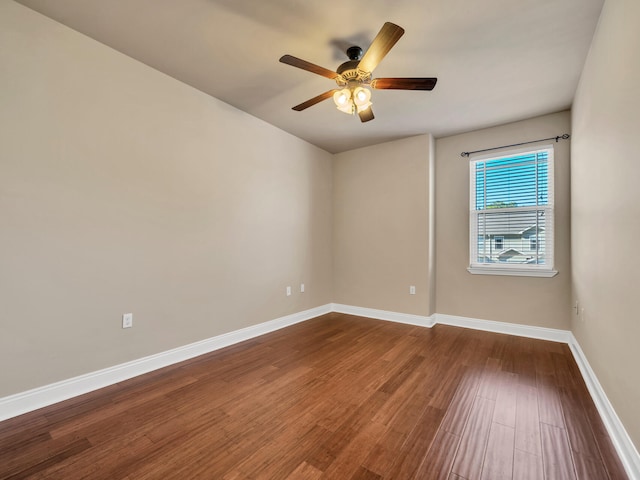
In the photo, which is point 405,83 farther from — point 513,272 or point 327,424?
point 513,272

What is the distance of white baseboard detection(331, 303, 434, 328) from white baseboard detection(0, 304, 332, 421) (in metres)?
1.59

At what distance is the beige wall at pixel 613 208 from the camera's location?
56.3 inches

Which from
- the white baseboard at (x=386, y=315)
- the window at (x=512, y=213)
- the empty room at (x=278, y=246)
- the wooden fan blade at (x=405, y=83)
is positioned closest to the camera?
the empty room at (x=278, y=246)

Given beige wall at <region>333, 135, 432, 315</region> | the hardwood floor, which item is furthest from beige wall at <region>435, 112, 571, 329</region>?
the hardwood floor

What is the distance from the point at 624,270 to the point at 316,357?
2.36 meters

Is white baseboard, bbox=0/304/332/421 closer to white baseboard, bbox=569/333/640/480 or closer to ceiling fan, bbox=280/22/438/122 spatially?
ceiling fan, bbox=280/22/438/122

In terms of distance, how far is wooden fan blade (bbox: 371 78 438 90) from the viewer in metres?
2.06

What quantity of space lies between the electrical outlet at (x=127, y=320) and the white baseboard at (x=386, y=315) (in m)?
3.05

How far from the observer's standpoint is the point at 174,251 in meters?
2.75

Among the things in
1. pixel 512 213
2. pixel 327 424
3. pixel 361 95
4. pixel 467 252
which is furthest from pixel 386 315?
pixel 361 95

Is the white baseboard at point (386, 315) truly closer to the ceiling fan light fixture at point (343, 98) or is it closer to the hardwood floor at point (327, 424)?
the hardwood floor at point (327, 424)

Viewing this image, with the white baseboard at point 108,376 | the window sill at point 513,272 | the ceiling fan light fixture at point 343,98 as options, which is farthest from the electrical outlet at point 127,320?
the window sill at point 513,272

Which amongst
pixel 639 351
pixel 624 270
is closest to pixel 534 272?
pixel 624 270

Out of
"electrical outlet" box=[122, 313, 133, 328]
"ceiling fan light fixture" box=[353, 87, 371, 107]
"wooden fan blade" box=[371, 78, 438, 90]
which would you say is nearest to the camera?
"wooden fan blade" box=[371, 78, 438, 90]
